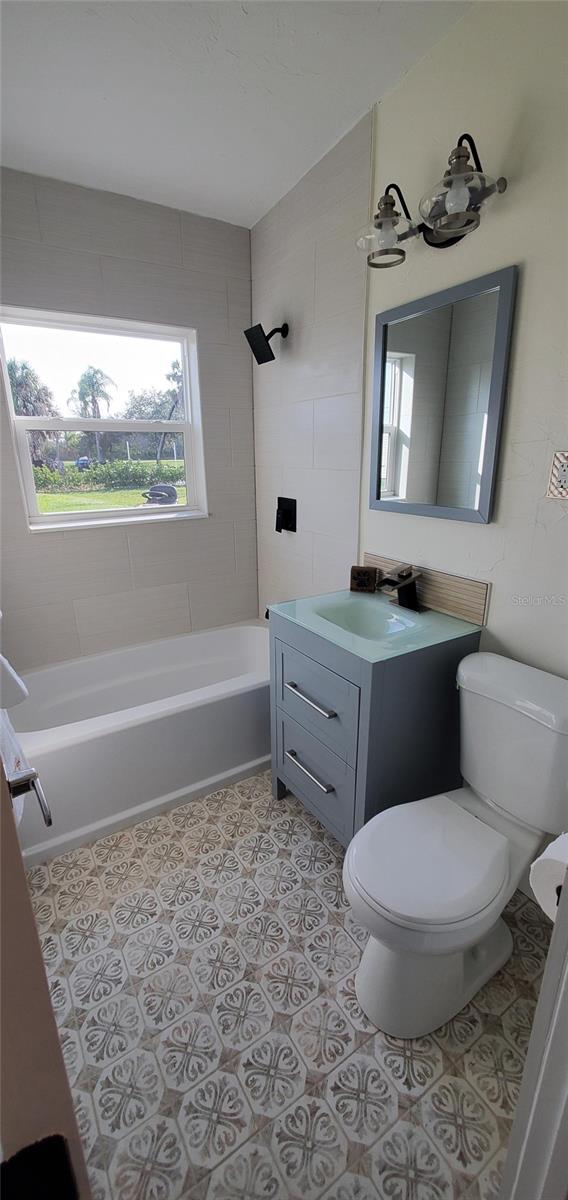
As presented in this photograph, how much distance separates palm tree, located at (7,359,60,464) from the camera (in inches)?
78.7

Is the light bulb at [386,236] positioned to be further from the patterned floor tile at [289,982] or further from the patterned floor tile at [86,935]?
the patterned floor tile at [86,935]

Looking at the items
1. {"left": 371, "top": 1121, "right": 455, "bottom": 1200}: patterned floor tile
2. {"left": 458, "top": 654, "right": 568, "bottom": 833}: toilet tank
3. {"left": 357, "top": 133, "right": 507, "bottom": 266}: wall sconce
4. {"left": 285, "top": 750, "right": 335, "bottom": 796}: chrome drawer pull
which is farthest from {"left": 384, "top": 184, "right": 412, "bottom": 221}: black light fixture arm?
{"left": 371, "top": 1121, "right": 455, "bottom": 1200}: patterned floor tile

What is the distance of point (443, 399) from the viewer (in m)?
1.47

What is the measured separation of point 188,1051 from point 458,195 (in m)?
2.19

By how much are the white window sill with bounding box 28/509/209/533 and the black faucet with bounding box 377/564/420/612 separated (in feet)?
4.05

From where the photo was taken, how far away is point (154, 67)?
4.43 ft

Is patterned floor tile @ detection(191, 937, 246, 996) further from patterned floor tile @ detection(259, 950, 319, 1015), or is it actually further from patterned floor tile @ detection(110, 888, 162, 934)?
patterned floor tile @ detection(110, 888, 162, 934)

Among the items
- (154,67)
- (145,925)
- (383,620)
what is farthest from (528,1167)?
(154,67)

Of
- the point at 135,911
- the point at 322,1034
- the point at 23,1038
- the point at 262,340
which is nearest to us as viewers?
the point at 23,1038

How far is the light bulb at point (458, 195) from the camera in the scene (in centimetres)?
119

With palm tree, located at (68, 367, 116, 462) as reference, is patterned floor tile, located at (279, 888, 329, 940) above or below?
below

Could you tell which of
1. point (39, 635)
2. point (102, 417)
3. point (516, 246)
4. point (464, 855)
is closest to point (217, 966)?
point (464, 855)

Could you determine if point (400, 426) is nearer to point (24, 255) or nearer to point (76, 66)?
point (76, 66)

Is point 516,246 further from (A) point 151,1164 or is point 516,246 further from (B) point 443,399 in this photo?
(A) point 151,1164
